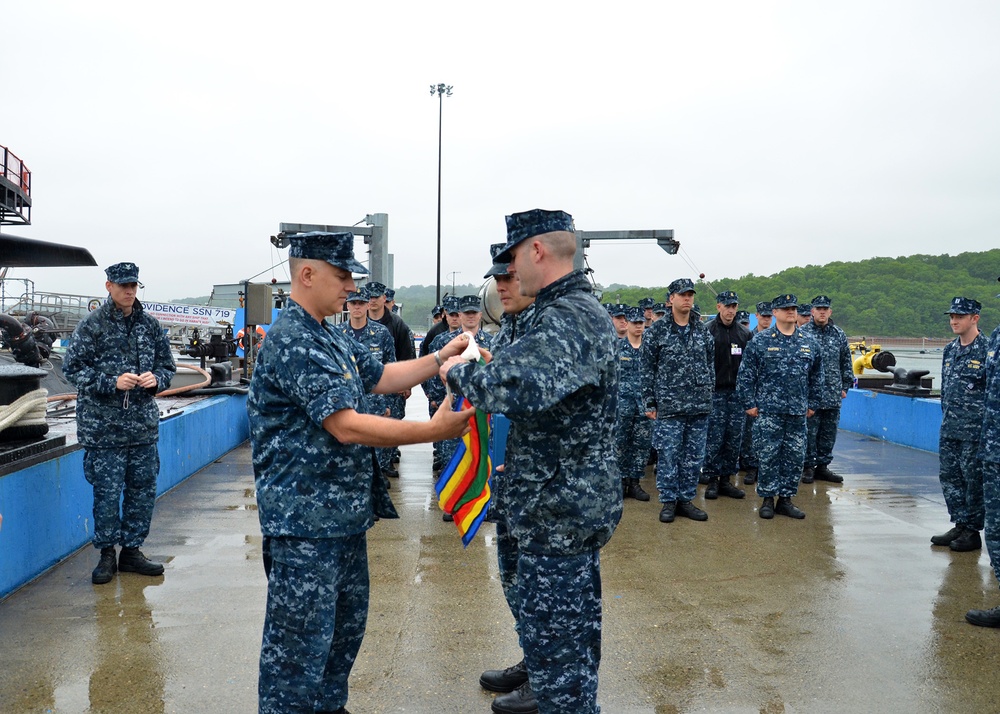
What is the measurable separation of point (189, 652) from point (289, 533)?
172cm

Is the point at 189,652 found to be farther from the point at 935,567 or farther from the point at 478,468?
the point at 935,567

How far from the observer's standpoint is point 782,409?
266 inches

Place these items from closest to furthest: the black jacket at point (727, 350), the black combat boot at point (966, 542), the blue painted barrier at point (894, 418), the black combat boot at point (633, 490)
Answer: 1. the black combat boot at point (966, 542)
2. the black combat boot at point (633, 490)
3. the black jacket at point (727, 350)
4. the blue painted barrier at point (894, 418)

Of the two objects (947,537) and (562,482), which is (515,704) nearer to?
(562,482)

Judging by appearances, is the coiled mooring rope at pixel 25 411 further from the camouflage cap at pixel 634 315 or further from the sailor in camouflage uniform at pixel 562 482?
the camouflage cap at pixel 634 315

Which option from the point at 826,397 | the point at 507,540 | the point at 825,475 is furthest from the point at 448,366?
the point at 825,475

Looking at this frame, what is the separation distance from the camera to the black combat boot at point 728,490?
7504 millimetres

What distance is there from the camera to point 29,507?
4680 millimetres

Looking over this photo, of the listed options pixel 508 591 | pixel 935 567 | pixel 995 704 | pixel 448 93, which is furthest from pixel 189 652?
pixel 448 93

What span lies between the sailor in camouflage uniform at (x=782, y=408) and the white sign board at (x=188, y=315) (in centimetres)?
2032

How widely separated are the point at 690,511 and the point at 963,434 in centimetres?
220

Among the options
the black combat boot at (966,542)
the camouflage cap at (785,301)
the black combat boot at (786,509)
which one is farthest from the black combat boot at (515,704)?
the camouflage cap at (785,301)

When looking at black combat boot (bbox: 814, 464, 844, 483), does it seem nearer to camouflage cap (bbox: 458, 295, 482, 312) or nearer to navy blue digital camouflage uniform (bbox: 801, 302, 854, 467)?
navy blue digital camouflage uniform (bbox: 801, 302, 854, 467)

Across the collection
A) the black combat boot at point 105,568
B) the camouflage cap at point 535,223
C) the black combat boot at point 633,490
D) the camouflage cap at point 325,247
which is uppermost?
the camouflage cap at point 535,223
